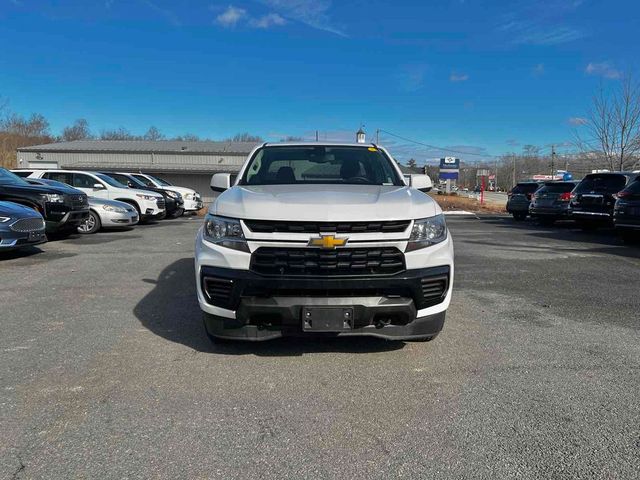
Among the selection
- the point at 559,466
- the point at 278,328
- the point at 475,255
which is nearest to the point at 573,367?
the point at 559,466

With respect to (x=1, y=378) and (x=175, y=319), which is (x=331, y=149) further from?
(x=1, y=378)

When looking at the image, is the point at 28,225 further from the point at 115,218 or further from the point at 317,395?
the point at 317,395

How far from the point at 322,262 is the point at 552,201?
15.3m

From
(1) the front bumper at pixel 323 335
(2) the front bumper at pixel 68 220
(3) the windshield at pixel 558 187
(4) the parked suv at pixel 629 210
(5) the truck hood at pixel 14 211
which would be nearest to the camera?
(1) the front bumper at pixel 323 335

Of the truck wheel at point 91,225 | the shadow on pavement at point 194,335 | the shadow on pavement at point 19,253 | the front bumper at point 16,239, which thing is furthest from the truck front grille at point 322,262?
the truck wheel at point 91,225

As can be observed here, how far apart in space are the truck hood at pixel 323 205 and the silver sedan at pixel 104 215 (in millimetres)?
10365

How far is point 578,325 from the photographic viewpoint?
4.96m

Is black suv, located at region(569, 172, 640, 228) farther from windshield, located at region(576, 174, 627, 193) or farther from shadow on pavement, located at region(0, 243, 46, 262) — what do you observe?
shadow on pavement, located at region(0, 243, 46, 262)

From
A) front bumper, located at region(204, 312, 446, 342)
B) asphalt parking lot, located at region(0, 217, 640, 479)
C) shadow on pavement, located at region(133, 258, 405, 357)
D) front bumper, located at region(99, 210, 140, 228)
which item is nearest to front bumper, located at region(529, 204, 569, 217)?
asphalt parking lot, located at region(0, 217, 640, 479)

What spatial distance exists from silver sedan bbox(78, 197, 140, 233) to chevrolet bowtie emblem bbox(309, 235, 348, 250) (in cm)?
1129

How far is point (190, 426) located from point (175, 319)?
→ 2.30m

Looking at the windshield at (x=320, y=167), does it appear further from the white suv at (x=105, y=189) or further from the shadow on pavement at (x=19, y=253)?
the white suv at (x=105, y=189)

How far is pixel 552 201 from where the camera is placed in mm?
16594

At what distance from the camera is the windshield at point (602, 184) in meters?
13.4
